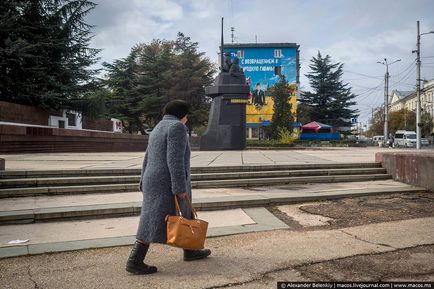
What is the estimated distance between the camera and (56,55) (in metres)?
21.8

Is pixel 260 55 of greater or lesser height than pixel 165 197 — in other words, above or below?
above

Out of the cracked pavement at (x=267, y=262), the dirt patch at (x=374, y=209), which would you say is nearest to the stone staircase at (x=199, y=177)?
the dirt patch at (x=374, y=209)

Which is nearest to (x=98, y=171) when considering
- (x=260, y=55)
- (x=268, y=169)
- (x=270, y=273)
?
(x=268, y=169)

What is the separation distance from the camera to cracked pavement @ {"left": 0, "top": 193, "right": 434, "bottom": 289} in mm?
3553

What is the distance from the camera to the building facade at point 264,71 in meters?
54.7

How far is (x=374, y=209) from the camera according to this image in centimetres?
657

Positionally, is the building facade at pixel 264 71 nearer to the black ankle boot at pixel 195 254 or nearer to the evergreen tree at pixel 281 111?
the evergreen tree at pixel 281 111

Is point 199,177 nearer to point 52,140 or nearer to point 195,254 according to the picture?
point 195,254

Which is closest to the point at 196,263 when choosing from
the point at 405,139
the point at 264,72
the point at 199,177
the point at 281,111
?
the point at 199,177

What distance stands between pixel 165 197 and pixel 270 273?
3.99 feet

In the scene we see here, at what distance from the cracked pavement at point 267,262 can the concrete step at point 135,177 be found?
387 cm

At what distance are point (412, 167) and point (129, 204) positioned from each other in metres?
6.49

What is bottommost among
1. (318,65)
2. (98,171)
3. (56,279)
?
(56,279)

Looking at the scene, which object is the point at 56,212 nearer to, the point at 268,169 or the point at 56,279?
the point at 56,279
